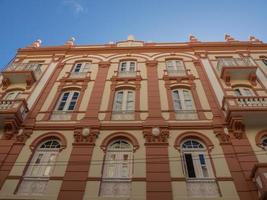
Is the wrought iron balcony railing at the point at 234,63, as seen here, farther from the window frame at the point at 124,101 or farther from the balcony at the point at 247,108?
the window frame at the point at 124,101

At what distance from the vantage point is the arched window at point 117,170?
9.54 m

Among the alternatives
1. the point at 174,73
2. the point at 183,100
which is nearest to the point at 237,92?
the point at 183,100

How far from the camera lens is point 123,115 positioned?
1300 centimetres

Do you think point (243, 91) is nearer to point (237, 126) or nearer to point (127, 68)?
point (237, 126)

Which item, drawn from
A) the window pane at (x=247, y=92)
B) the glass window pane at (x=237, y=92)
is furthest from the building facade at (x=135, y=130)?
the glass window pane at (x=237, y=92)

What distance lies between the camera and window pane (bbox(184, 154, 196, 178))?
10.1 metres

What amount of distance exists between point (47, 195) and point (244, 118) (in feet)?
28.9

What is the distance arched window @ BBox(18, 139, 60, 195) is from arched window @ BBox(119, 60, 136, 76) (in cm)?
678

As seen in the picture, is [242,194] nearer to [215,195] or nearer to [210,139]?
[215,195]

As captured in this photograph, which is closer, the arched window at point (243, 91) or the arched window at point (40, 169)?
the arched window at point (40, 169)

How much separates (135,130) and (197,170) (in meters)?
3.32

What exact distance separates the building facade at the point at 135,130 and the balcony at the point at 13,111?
48mm

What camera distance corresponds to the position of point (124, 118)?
42.0 feet

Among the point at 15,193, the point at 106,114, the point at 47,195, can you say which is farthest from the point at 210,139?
the point at 15,193
